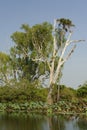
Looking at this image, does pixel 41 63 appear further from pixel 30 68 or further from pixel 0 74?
pixel 0 74

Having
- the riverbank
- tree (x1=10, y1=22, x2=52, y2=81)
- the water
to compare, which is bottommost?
the water

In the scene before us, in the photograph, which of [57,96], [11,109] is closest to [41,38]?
[57,96]

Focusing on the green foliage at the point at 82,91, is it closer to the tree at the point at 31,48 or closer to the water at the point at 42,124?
the tree at the point at 31,48

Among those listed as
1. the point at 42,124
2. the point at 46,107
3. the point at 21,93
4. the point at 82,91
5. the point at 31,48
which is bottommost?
the point at 42,124

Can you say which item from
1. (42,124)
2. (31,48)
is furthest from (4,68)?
(42,124)

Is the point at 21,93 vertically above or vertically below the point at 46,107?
above

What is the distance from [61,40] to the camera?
98.1 ft

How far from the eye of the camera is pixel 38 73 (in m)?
32.4

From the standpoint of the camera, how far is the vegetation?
2562 centimetres

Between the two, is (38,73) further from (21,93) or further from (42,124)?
(42,124)

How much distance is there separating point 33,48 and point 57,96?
5.53 metres

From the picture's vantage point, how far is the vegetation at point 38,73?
2562 cm

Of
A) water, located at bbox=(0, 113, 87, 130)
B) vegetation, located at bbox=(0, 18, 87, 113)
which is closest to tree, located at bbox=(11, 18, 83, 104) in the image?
vegetation, located at bbox=(0, 18, 87, 113)

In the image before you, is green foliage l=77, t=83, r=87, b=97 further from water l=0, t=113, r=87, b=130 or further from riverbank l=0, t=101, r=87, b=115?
water l=0, t=113, r=87, b=130
